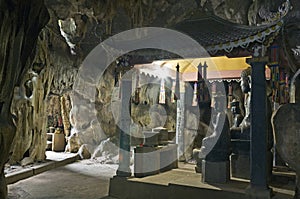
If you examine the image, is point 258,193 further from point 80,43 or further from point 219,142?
point 80,43

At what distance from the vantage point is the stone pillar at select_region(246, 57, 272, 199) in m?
5.61

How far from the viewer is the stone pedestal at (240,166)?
7.25 metres

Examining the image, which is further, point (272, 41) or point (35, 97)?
point (35, 97)

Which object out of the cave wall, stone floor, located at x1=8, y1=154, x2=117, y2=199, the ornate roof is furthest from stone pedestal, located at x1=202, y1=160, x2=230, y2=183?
the cave wall

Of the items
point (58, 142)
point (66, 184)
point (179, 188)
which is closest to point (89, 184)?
point (66, 184)

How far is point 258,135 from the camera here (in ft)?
18.9

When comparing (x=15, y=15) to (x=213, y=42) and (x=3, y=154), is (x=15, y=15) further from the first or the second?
(x=213, y=42)

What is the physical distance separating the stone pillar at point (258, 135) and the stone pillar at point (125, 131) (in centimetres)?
334

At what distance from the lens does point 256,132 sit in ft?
19.0

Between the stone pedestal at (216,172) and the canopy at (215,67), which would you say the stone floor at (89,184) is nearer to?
the stone pedestal at (216,172)

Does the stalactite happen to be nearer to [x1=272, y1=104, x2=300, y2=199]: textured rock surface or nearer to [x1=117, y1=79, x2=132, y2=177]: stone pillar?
[x1=117, y1=79, x2=132, y2=177]: stone pillar

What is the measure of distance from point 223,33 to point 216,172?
10.9 ft

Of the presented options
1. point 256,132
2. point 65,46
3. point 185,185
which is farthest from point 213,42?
point 65,46

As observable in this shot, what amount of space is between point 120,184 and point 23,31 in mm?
4425
